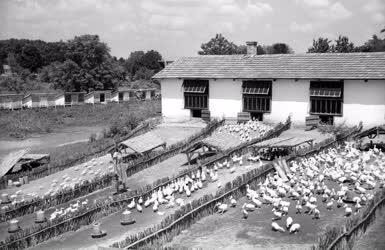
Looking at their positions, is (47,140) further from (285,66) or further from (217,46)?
(217,46)

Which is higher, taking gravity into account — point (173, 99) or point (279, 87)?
point (279, 87)

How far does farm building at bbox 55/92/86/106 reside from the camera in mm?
54812

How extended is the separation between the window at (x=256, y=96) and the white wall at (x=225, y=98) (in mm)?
468

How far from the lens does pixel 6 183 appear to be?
25.5 m

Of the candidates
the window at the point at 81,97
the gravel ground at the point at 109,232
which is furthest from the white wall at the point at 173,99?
the window at the point at 81,97

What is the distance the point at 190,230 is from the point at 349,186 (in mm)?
7501

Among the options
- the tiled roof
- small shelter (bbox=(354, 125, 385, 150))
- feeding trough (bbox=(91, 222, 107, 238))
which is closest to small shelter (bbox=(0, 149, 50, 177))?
the tiled roof

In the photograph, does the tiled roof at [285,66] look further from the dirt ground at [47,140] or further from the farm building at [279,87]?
the dirt ground at [47,140]

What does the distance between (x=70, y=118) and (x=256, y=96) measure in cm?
2446

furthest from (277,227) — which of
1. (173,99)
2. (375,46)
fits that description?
(375,46)

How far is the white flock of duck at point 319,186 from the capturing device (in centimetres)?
1672

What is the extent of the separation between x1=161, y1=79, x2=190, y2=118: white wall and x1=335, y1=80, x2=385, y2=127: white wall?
1174cm

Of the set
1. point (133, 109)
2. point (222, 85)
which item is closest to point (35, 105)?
point (133, 109)

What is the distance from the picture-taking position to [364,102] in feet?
98.6
